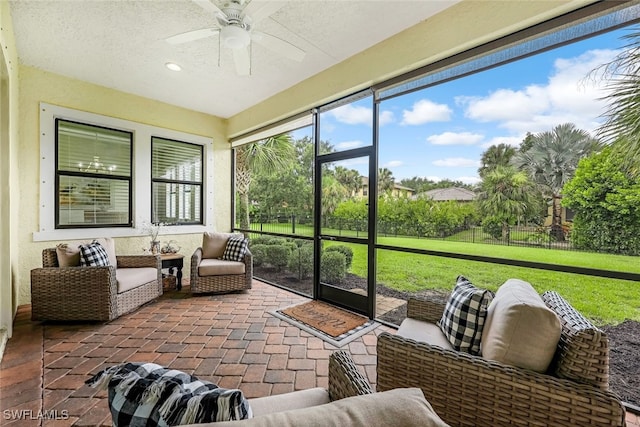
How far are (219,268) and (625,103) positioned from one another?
4267 millimetres

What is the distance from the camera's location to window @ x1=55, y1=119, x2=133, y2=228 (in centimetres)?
373

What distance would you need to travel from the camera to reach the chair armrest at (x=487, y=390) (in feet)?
3.50

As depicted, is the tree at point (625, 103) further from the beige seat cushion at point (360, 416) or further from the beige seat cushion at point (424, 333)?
the beige seat cushion at point (360, 416)

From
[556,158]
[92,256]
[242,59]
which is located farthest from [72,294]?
[556,158]

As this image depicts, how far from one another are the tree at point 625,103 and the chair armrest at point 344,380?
7.34 ft

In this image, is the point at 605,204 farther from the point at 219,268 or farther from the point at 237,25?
the point at 219,268

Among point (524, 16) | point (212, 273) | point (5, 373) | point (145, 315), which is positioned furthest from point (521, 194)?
point (5, 373)

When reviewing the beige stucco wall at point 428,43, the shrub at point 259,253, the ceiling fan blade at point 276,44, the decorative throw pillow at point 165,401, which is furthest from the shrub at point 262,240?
the decorative throw pillow at point 165,401

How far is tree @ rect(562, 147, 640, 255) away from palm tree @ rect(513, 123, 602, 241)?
5cm

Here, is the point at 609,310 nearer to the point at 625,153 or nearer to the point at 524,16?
the point at 625,153

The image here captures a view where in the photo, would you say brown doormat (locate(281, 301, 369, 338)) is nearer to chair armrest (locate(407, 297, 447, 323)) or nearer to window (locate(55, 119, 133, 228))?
chair armrest (locate(407, 297, 447, 323))

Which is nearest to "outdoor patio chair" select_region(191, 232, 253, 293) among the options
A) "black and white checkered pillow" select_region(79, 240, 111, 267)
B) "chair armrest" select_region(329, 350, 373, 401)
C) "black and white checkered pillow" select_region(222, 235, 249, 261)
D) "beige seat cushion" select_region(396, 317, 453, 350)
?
"black and white checkered pillow" select_region(222, 235, 249, 261)

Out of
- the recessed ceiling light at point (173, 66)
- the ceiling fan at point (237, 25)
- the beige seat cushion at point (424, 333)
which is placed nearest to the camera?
the beige seat cushion at point (424, 333)

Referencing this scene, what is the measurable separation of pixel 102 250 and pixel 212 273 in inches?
51.0
